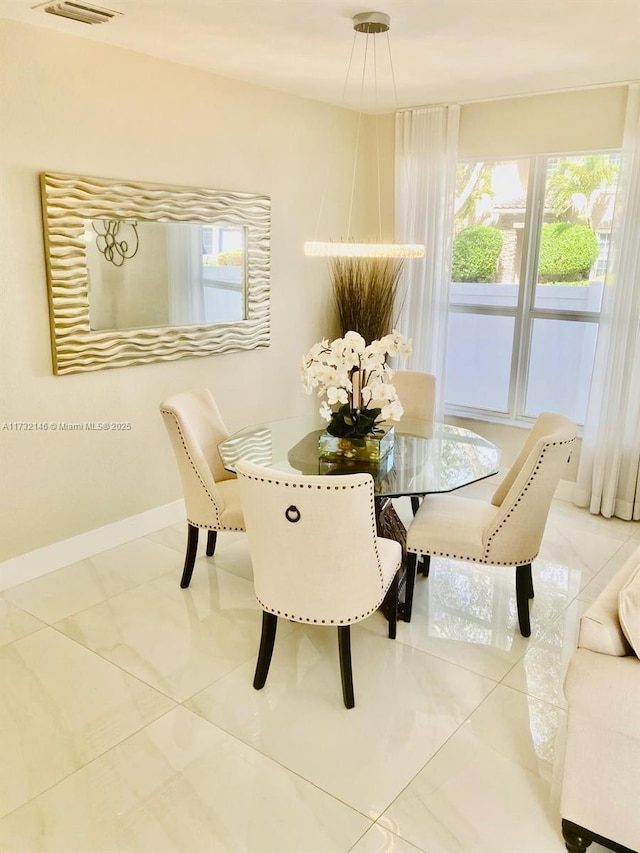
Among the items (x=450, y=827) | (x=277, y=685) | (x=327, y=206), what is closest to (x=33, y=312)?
(x=277, y=685)

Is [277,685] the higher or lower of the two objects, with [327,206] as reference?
lower

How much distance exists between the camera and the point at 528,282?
15.0 ft

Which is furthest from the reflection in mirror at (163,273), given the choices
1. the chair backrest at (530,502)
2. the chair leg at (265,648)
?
the chair backrest at (530,502)

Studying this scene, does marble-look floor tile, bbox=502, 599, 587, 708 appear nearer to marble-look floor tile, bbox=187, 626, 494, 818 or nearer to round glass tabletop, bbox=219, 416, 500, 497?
marble-look floor tile, bbox=187, 626, 494, 818

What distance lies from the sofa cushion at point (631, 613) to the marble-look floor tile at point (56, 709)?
163cm

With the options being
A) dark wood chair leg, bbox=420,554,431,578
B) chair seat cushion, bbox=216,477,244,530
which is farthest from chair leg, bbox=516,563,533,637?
chair seat cushion, bbox=216,477,244,530

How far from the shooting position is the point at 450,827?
1986mm

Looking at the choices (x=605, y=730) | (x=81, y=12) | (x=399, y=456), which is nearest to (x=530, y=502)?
(x=399, y=456)

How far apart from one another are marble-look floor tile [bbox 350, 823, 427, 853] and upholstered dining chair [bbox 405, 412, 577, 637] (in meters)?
1.19

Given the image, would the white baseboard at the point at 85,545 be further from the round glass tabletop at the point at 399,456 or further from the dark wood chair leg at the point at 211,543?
the round glass tabletop at the point at 399,456

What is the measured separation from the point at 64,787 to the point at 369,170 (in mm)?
4375

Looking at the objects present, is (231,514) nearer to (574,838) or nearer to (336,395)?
(336,395)

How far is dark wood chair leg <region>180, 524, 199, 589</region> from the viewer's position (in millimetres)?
3262

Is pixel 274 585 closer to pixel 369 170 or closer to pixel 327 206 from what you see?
pixel 327 206
